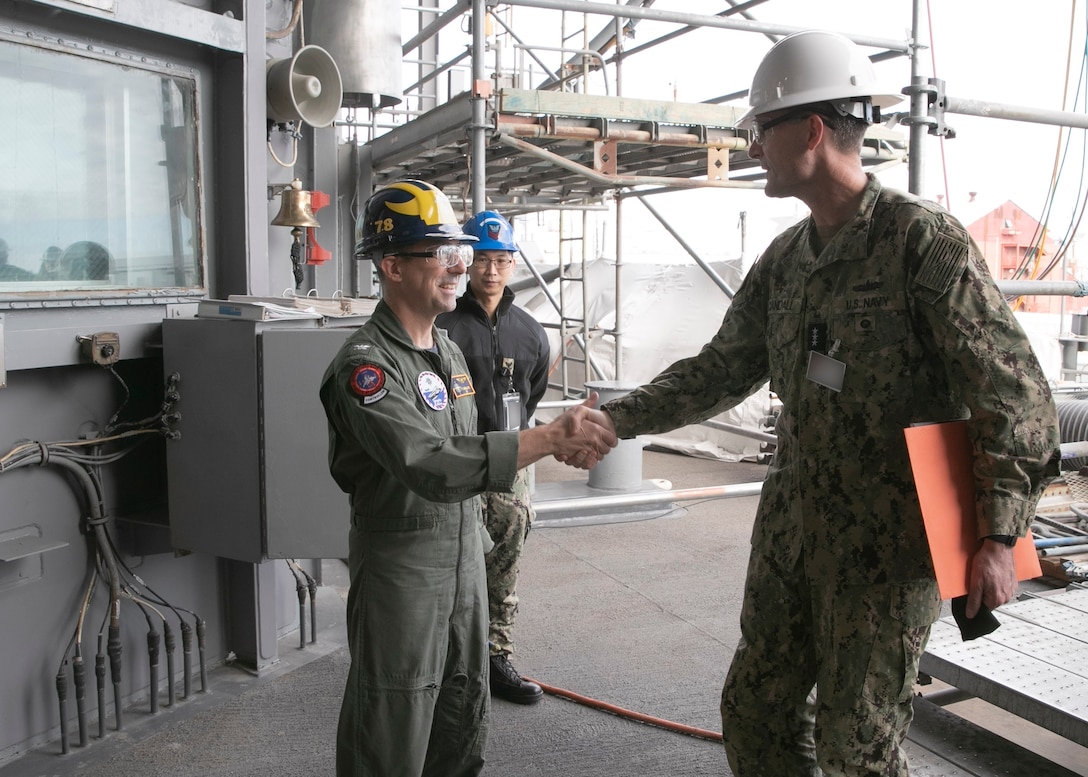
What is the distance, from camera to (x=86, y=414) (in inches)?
139

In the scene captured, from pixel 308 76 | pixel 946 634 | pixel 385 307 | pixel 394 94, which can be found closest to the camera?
pixel 385 307

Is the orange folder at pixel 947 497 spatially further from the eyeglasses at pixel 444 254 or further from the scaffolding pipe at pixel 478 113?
the scaffolding pipe at pixel 478 113

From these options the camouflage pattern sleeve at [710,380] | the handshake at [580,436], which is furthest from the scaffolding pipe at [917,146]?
the handshake at [580,436]

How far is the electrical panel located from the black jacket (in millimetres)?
473

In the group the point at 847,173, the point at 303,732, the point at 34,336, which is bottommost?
the point at 303,732

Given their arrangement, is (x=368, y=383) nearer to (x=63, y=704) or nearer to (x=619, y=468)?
(x=63, y=704)

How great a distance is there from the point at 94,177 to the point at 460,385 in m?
1.87

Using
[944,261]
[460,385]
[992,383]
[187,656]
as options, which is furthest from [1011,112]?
[187,656]

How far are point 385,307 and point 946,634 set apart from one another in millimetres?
2452

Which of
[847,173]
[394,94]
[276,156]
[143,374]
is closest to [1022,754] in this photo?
[847,173]

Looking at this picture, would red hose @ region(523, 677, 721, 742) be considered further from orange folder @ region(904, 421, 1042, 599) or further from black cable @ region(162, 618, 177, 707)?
orange folder @ region(904, 421, 1042, 599)

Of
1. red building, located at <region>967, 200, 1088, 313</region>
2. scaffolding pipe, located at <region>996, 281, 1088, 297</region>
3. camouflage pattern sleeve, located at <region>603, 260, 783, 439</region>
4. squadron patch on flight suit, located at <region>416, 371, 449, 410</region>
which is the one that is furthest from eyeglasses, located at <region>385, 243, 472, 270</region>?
red building, located at <region>967, 200, 1088, 313</region>

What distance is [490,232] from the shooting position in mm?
3797

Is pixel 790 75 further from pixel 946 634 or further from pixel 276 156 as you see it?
pixel 276 156
